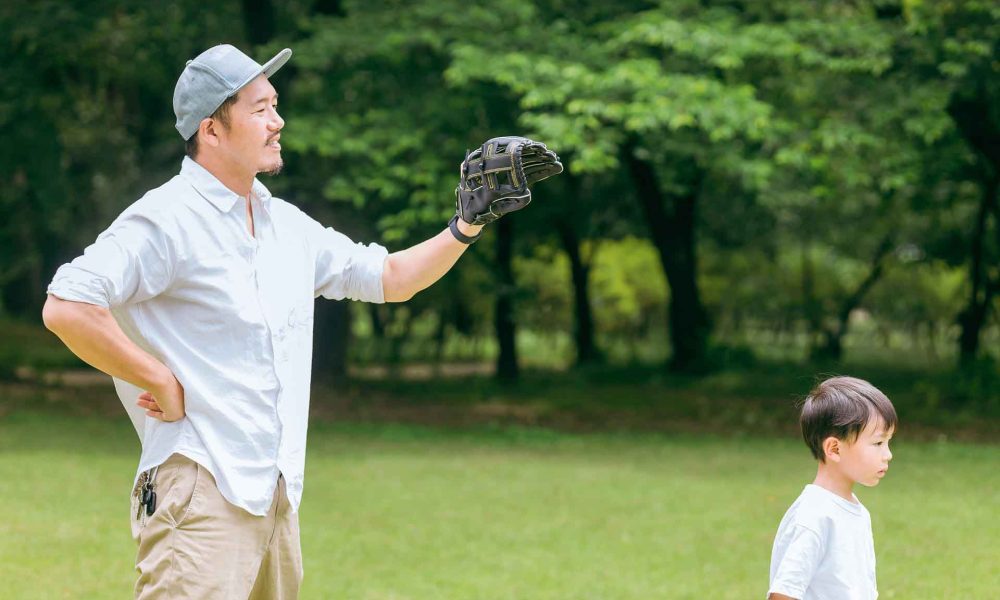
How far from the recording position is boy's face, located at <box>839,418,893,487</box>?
3.43m

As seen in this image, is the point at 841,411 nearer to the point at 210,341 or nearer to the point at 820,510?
the point at 820,510

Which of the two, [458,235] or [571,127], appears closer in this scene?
[458,235]

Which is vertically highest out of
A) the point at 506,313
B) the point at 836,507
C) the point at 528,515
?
the point at 836,507

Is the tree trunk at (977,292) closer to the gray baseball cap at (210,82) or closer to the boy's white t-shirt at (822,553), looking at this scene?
the boy's white t-shirt at (822,553)

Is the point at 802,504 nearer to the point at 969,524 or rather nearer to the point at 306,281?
the point at 306,281

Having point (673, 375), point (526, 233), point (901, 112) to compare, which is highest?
point (901, 112)

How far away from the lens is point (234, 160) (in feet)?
10.9

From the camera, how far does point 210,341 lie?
323cm

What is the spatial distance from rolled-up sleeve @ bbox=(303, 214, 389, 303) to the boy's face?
4.80 feet

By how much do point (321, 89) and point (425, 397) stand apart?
5.94m

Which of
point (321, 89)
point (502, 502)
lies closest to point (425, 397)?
point (321, 89)

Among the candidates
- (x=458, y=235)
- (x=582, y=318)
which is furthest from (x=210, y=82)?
(x=582, y=318)

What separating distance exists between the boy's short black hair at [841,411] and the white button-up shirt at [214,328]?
4.84ft

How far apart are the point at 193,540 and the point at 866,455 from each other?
1857 mm
